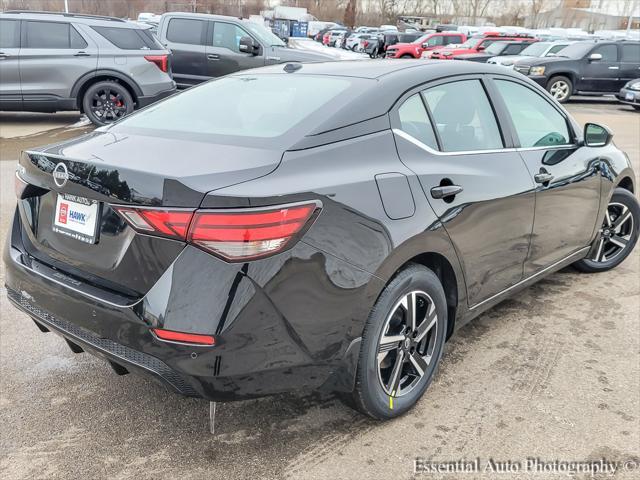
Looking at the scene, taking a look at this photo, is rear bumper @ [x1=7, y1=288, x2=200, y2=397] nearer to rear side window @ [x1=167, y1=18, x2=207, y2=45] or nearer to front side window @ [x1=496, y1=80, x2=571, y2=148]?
front side window @ [x1=496, y1=80, x2=571, y2=148]

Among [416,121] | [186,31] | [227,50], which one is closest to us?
[416,121]

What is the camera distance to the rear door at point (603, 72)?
655 inches

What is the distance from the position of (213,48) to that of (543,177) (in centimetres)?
969

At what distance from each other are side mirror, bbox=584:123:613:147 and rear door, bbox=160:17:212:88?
9242mm

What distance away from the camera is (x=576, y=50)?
16797 mm

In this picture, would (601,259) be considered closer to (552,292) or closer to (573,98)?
(552,292)

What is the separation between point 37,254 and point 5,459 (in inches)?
33.2

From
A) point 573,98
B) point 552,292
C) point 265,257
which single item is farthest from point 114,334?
point 573,98

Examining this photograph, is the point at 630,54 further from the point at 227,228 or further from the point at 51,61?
the point at 227,228

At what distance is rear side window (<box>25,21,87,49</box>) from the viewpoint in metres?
9.62

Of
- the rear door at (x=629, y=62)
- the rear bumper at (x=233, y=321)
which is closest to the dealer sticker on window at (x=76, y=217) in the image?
the rear bumper at (x=233, y=321)

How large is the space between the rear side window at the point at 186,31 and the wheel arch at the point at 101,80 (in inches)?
95.0

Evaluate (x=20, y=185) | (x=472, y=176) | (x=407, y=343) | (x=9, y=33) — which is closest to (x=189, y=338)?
(x=407, y=343)

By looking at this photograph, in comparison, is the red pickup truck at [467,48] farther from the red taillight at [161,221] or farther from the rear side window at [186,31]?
the red taillight at [161,221]
